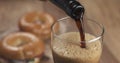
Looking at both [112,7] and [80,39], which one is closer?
[80,39]

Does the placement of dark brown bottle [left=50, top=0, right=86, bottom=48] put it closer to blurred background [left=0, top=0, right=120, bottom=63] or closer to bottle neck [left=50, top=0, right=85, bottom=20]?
bottle neck [left=50, top=0, right=85, bottom=20]

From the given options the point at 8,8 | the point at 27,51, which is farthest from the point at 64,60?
the point at 8,8

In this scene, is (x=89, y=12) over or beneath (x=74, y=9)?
beneath

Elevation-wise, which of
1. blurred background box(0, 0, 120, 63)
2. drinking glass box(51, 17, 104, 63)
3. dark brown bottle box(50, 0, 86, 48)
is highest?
dark brown bottle box(50, 0, 86, 48)

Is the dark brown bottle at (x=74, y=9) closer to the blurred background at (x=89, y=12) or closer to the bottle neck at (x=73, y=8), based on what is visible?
the bottle neck at (x=73, y=8)

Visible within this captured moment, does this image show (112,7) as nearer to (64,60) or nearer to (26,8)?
(26,8)

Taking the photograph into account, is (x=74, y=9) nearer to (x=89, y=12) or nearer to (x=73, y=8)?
(x=73, y=8)

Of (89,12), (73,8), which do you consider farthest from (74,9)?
(89,12)

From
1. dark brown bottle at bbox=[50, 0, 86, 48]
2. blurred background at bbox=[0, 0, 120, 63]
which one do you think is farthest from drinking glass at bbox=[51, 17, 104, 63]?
blurred background at bbox=[0, 0, 120, 63]
